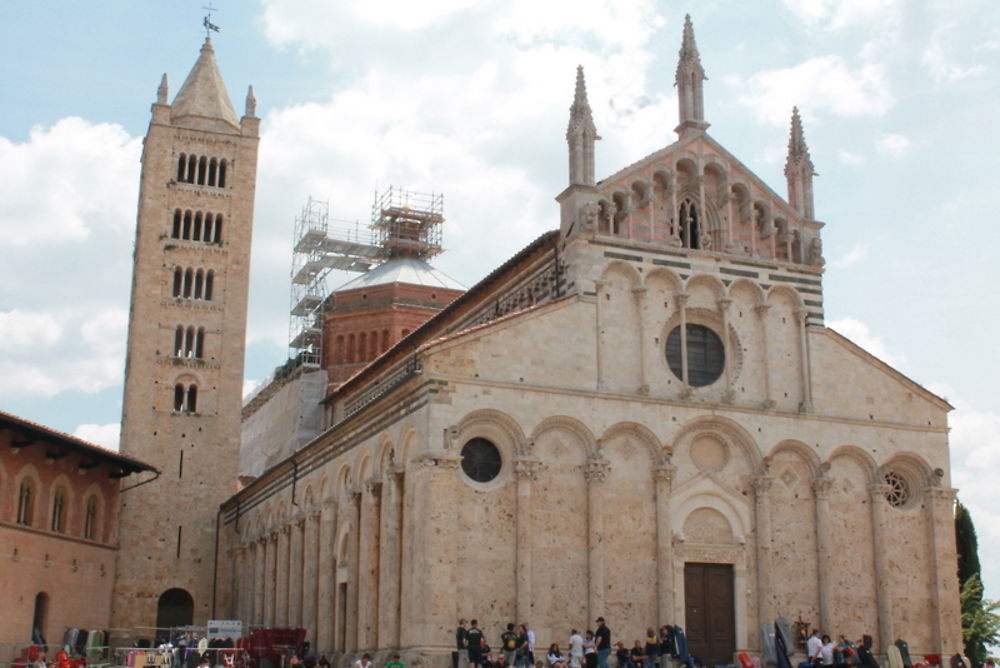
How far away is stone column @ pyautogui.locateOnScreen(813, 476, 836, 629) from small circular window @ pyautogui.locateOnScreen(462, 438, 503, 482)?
8065 mm

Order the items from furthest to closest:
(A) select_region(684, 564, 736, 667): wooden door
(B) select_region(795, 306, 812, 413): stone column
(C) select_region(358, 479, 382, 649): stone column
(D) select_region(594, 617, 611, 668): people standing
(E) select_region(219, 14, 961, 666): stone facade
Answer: (B) select_region(795, 306, 812, 413): stone column < (C) select_region(358, 479, 382, 649): stone column < (A) select_region(684, 564, 736, 667): wooden door < (E) select_region(219, 14, 961, 666): stone facade < (D) select_region(594, 617, 611, 668): people standing

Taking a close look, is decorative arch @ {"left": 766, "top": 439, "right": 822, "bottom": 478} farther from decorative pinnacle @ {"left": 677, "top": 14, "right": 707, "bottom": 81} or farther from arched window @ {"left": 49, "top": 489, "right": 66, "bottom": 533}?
arched window @ {"left": 49, "top": 489, "right": 66, "bottom": 533}

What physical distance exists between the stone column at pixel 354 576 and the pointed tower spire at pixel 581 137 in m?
9.46

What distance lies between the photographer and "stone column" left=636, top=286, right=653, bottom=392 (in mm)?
27380

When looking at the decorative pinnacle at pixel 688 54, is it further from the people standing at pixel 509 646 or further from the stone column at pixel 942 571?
the people standing at pixel 509 646

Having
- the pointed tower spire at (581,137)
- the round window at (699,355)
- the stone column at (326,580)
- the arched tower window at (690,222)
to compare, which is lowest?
the stone column at (326,580)

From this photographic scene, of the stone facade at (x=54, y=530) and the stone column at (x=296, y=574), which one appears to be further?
the stone column at (x=296, y=574)

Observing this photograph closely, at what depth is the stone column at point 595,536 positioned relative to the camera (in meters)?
25.5

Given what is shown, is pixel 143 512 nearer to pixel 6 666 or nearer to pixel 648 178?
pixel 6 666

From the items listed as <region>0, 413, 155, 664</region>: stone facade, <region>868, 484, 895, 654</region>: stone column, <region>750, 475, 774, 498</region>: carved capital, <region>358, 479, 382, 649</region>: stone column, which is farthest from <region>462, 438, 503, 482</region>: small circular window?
<region>0, 413, 155, 664</region>: stone facade

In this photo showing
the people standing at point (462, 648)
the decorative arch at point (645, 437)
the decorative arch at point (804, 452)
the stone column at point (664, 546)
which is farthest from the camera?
the decorative arch at point (804, 452)

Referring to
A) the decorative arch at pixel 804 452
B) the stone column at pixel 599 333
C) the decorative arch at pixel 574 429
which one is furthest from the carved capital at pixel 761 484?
the stone column at pixel 599 333

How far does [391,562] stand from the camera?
26172 mm

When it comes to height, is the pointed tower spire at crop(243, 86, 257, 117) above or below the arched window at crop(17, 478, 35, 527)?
above
